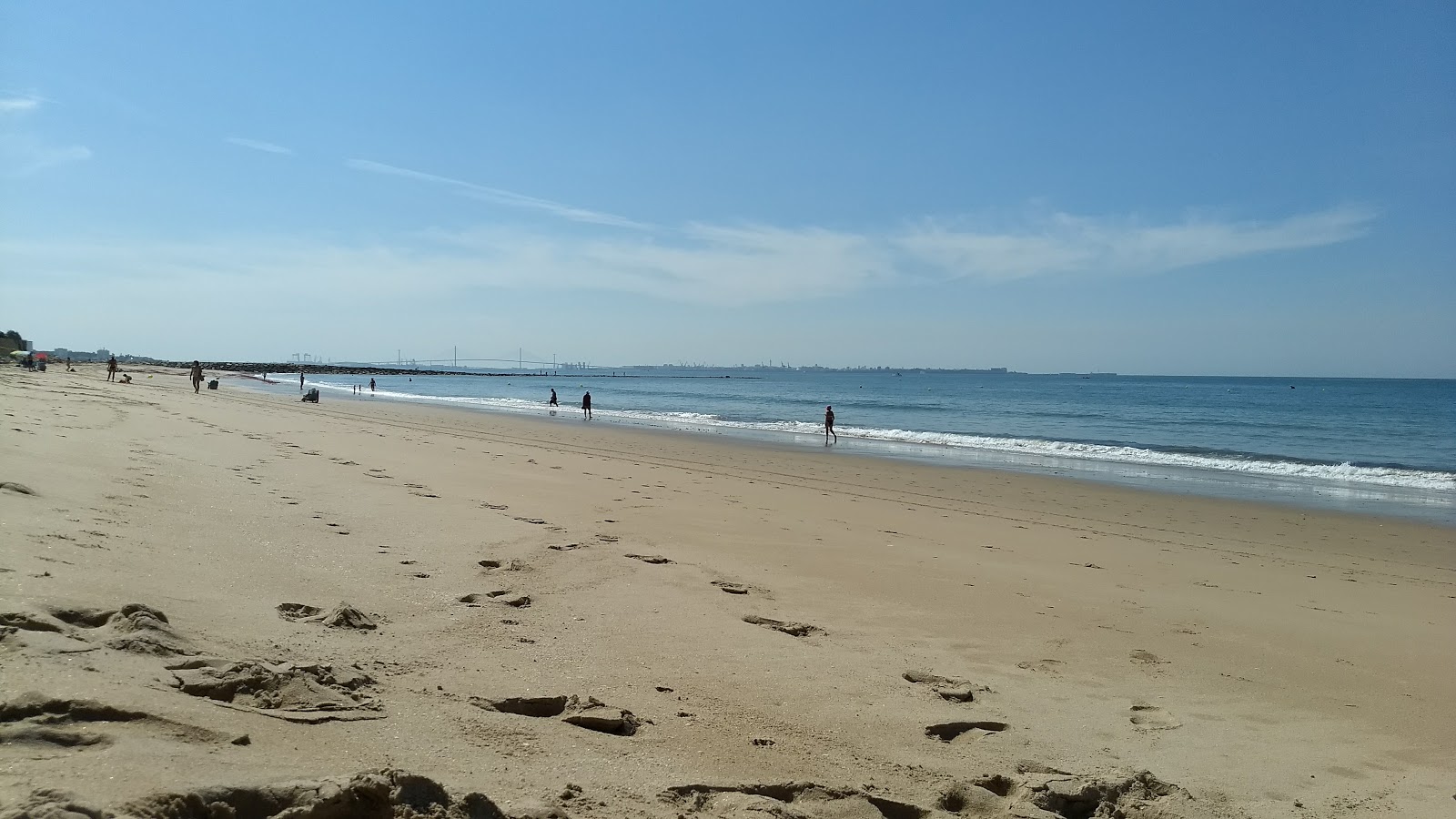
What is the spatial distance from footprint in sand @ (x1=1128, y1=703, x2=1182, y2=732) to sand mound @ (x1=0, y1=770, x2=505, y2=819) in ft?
11.7

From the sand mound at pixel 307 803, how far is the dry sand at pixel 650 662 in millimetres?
11

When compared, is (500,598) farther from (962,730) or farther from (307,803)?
(307,803)

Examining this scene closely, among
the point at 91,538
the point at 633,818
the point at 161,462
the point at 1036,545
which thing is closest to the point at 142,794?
the point at 633,818

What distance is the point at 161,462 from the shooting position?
9562mm

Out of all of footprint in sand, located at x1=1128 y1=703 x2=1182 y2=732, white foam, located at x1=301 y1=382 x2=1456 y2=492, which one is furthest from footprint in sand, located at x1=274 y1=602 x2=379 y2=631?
white foam, located at x1=301 y1=382 x2=1456 y2=492

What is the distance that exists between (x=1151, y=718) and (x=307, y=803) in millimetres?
4282

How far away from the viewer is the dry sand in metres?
2.83

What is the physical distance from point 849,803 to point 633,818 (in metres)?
0.89

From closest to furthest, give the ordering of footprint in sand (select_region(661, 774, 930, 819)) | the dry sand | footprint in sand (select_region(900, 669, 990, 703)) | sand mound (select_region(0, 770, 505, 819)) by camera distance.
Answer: sand mound (select_region(0, 770, 505, 819)), the dry sand, footprint in sand (select_region(661, 774, 930, 819)), footprint in sand (select_region(900, 669, 990, 703))

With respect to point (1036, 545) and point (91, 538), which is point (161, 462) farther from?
point (1036, 545)

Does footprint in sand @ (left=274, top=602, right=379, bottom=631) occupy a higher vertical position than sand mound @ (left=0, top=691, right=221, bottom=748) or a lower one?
lower

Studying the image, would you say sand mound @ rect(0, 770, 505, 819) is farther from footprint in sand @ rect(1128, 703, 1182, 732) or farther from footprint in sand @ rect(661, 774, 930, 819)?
footprint in sand @ rect(1128, 703, 1182, 732)

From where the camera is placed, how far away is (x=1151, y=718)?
4.60m

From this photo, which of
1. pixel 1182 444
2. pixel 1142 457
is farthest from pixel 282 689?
pixel 1182 444
